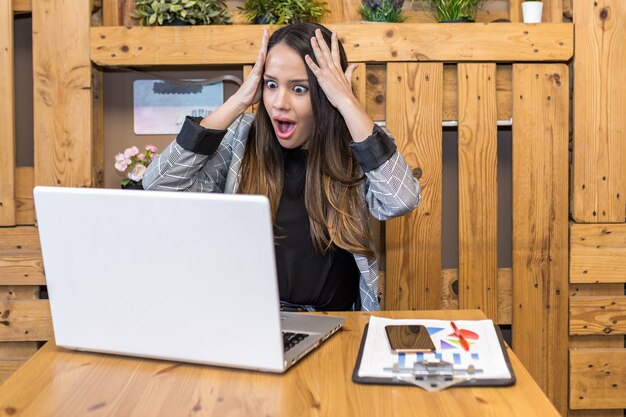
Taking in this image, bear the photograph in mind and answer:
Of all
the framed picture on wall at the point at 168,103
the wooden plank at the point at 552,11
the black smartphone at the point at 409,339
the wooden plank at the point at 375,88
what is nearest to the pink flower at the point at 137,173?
the framed picture on wall at the point at 168,103

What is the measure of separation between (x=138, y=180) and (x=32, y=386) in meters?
1.45

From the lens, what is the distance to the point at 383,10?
2.55m

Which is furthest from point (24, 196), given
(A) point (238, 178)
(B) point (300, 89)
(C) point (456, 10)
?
(C) point (456, 10)

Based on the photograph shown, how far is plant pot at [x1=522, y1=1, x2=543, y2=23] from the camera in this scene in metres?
2.53

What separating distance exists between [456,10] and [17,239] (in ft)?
5.68

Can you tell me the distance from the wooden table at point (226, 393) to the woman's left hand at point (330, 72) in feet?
2.86

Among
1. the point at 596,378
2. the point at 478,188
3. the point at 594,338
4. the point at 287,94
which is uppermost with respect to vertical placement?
the point at 287,94

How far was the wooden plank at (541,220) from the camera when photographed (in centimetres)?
256

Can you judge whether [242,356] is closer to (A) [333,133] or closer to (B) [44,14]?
(A) [333,133]

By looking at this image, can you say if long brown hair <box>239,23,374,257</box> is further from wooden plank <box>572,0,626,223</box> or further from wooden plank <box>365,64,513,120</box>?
wooden plank <box>572,0,626,223</box>

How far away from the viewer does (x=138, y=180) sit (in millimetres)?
2527

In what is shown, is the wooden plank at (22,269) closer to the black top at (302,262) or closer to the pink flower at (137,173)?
the pink flower at (137,173)

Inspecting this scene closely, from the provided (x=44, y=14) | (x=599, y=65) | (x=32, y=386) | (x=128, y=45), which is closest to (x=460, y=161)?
(x=599, y=65)

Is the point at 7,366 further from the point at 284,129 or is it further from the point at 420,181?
the point at 420,181
